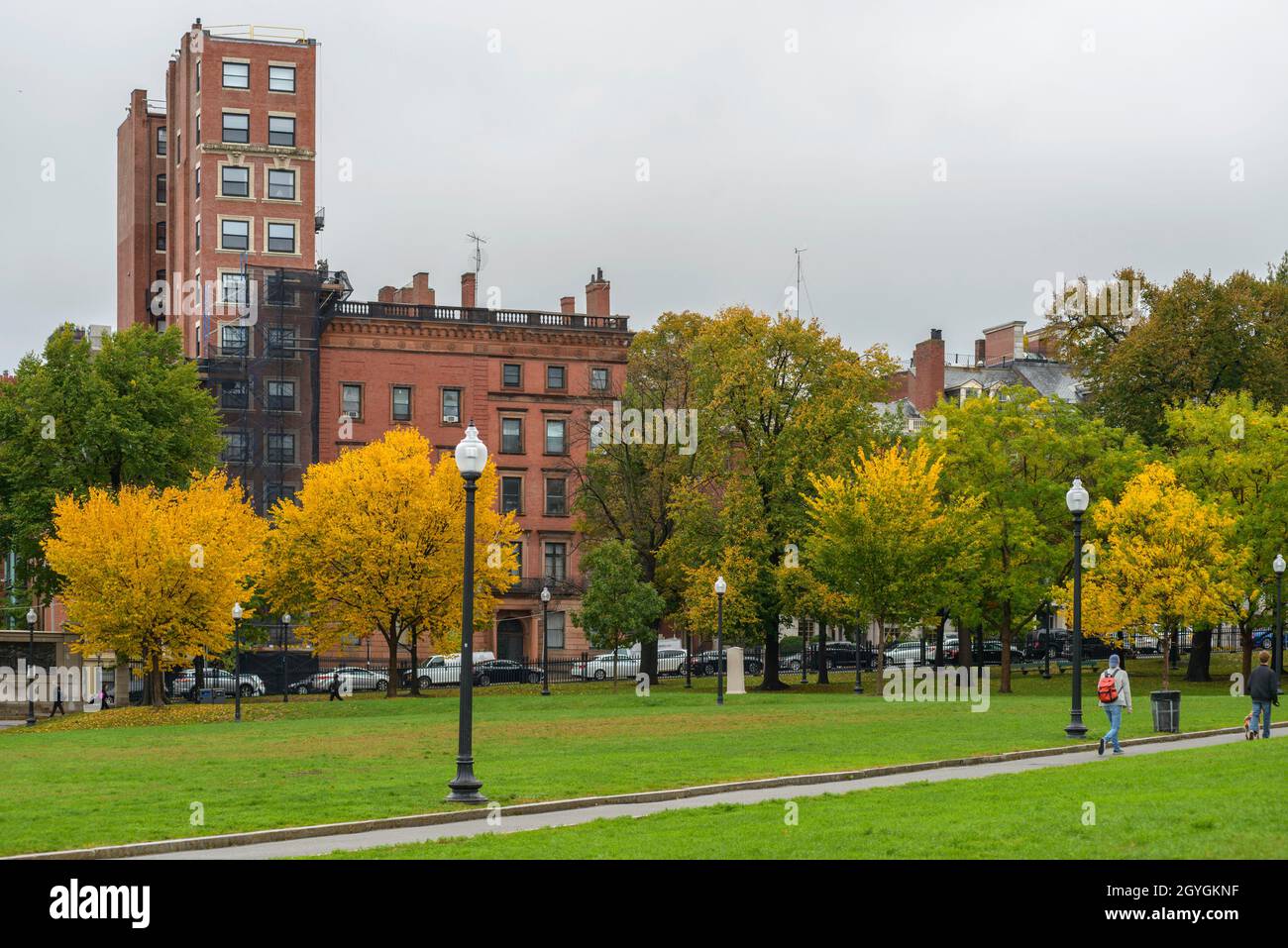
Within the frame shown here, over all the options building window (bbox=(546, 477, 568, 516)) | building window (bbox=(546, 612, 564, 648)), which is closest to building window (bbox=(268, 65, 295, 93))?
building window (bbox=(546, 477, 568, 516))

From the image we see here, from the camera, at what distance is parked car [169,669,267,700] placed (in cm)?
6531

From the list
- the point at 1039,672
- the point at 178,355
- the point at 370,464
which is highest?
the point at 178,355

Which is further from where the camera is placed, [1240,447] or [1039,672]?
[1039,672]

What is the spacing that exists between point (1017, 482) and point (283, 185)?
42.1m

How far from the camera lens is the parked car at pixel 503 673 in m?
71.0

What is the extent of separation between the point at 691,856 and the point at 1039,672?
2271 inches

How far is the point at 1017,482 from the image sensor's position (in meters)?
61.8

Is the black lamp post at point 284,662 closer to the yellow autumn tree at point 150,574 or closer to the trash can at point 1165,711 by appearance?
the yellow autumn tree at point 150,574

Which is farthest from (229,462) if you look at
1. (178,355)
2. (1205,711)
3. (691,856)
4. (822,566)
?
(691,856)

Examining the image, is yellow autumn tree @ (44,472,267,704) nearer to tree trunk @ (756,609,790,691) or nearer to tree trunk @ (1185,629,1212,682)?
tree trunk @ (756,609,790,691)

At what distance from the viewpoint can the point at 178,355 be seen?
67.6 meters

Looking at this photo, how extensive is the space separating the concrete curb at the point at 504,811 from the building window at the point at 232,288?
60.5 metres

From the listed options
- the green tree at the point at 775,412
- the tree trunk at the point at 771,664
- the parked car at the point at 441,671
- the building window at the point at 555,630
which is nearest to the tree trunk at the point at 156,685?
the parked car at the point at 441,671
